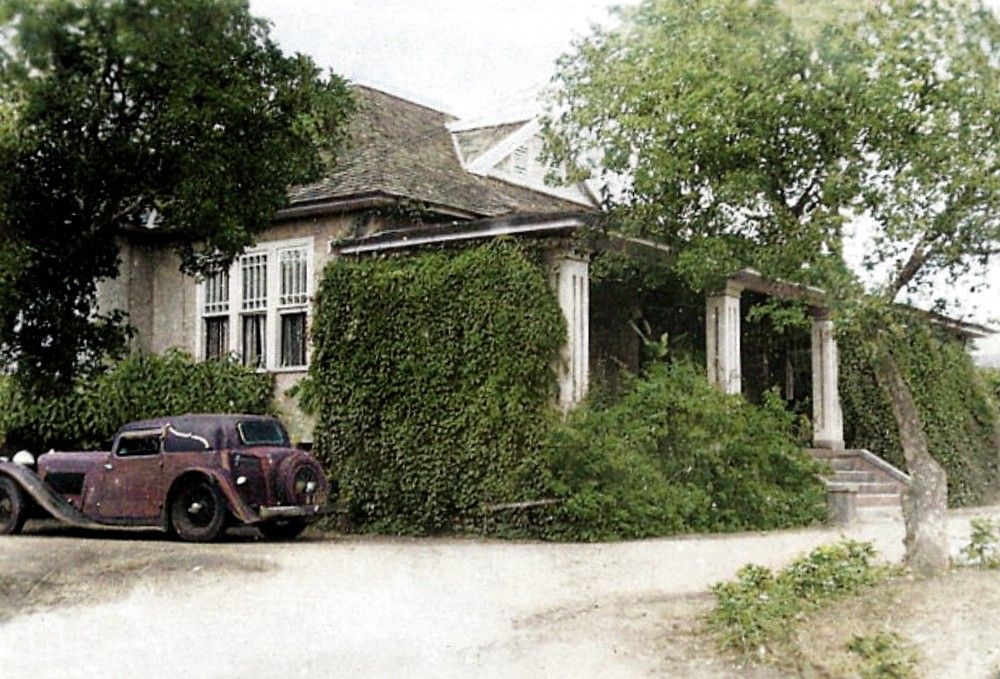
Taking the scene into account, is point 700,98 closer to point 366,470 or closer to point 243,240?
point 243,240

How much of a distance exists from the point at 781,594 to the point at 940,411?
12650 mm

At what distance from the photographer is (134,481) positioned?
36.9 feet

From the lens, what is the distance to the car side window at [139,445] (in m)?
11.3

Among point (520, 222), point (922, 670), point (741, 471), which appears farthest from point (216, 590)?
point (741, 471)

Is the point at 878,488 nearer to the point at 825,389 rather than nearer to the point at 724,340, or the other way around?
the point at 825,389

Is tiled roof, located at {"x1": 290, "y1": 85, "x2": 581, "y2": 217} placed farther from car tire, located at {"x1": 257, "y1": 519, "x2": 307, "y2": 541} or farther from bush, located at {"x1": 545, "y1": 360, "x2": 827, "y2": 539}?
car tire, located at {"x1": 257, "y1": 519, "x2": 307, "y2": 541}

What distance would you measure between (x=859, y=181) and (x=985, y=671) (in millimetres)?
3613

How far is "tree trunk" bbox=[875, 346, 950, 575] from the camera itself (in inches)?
323

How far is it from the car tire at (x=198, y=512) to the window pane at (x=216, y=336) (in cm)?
386

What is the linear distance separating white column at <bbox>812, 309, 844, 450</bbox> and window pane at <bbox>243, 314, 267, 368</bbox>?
7456 millimetres

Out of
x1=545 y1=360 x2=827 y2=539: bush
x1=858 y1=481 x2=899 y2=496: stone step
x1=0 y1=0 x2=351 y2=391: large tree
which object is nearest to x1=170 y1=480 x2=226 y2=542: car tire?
x1=0 y1=0 x2=351 y2=391: large tree

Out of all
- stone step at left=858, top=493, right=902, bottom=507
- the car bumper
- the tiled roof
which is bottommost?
stone step at left=858, top=493, right=902, bottom=507

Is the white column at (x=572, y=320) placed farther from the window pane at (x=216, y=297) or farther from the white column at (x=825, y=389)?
the white column at (x=825, y=389)

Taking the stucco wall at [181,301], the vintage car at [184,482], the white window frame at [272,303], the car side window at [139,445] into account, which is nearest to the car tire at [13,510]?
the vintage car at [184,482]
